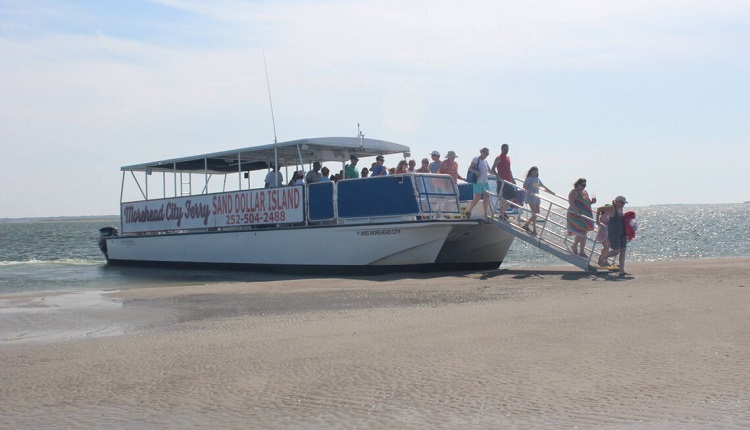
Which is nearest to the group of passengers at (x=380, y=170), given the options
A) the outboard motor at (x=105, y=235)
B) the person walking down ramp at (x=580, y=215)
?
the person walking down ramp at (x=580, y=215)

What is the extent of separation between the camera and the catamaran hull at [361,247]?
1856 centimetres

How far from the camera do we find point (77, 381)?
6879 millimetres

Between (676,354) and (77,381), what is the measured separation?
5.05 meters

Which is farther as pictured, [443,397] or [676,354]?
[676,354]

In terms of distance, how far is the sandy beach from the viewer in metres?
5.51

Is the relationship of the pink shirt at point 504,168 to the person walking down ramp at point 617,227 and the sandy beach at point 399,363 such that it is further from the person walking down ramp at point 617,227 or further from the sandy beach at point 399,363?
the sandy beach at point 399,363

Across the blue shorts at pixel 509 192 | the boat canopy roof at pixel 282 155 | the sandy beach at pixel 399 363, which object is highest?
the boat canopy roof at pixel 282 155

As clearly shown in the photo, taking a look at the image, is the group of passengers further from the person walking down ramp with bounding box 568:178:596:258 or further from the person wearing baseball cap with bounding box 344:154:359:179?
the person walking down ramp with bounding box 568:178:596:258

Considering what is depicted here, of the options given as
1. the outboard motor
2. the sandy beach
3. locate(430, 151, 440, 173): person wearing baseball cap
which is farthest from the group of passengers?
the outboard motor

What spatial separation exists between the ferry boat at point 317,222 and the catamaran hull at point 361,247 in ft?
0.09

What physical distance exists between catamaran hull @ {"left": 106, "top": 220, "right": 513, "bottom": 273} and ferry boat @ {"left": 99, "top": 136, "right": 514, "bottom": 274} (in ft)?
0.09

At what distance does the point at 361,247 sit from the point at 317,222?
68.1 inches

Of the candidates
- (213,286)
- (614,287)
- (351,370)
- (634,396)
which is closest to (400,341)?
(351,370)

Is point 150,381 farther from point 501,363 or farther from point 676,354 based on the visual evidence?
point 676,354
